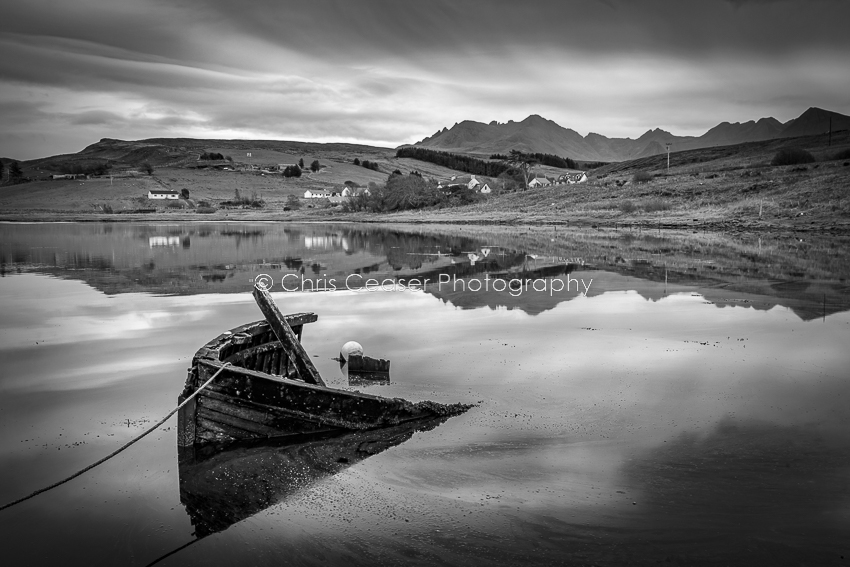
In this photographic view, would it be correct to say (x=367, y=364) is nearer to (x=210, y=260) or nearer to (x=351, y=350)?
(x=351, y=350)

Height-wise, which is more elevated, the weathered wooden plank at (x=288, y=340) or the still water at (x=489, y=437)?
the weathered wooden plank at (x=288, y=340)

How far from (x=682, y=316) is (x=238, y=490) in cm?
1263

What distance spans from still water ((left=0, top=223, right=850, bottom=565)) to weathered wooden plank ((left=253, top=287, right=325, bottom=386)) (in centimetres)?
123

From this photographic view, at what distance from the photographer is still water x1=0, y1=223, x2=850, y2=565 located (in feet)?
19.7

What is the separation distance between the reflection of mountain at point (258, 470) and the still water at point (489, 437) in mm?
45

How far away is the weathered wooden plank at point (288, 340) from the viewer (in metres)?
9.84

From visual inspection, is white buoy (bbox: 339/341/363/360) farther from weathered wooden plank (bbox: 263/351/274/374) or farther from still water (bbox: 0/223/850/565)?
weathered wooden plank (bbox: 263/351/274/374)

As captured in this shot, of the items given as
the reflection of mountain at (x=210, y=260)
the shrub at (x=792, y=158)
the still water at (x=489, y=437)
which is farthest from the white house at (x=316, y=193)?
the still water at (x=489, y=437)

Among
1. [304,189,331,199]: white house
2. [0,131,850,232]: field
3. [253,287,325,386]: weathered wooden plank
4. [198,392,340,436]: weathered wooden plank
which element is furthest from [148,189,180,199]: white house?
[198,392,340,436]: weathered wooden plank

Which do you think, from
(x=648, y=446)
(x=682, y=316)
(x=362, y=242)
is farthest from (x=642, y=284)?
(x=362, y=242)

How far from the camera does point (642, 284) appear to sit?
875 inches

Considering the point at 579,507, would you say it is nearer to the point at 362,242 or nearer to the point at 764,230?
the point at 362,242

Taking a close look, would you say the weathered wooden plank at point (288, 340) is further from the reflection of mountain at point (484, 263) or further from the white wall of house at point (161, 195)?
the white wall of house at point (161, 195)

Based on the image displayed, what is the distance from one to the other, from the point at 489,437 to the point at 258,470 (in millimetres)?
2984
